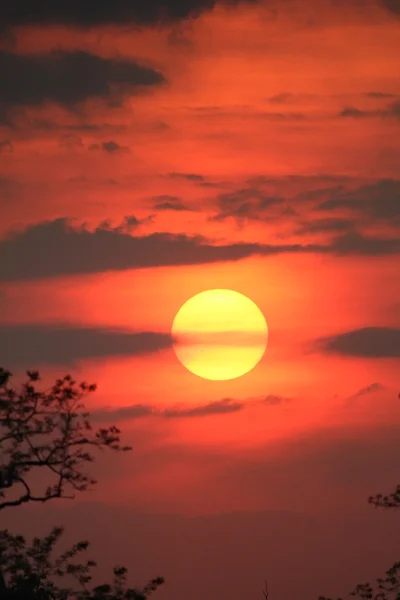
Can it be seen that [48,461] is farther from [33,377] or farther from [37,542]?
[37,542]

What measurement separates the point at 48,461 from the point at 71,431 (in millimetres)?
1228

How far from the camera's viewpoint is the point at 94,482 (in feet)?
126

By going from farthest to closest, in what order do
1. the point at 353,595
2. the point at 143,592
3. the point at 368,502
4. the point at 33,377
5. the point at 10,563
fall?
the point at 353,595 < the point at 368,502 < the point at 143,592 < the point at 10,563 < the point at 33,377

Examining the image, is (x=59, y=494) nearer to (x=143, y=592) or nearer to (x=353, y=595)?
(x=143, y=592)

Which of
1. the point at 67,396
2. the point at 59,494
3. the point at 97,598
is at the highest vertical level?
the point at 67,396

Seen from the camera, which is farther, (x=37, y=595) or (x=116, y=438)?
(x=37, y=595)

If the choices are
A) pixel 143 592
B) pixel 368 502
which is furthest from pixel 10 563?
pixel 368 502

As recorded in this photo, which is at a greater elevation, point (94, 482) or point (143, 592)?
point (94, 482)

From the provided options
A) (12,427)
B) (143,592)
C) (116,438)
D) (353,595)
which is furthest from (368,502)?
(12,427)

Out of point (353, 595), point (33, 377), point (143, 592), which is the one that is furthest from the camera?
point (353, 595)

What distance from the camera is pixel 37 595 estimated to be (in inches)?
1656

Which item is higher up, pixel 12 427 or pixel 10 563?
pixel 12 427

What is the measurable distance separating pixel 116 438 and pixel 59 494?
2.64 m

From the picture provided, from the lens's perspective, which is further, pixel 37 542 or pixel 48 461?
pixel 37 542
